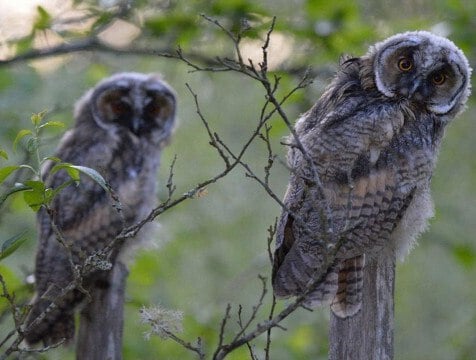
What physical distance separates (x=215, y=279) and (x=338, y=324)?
7.26 meters

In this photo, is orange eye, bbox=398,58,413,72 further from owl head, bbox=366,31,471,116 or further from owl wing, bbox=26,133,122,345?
owl wing, bbox=26,133,122,345

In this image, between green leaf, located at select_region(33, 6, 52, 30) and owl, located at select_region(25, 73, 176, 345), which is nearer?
green leaf, located at select_region(33, 6, 52, 30)

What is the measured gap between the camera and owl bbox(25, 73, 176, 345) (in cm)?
497

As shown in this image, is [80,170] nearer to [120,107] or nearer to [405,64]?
[405,64]

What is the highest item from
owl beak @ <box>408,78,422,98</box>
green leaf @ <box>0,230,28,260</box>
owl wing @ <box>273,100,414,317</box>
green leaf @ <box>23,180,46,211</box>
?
owl beak @ <box>408,78,422,98</box>

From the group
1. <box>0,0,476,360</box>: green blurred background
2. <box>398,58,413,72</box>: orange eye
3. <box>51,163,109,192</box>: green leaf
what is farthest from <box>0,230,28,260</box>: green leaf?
<box>398,58,413,72</box>: orange eye

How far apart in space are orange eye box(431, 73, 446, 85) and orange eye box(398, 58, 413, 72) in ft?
0.39

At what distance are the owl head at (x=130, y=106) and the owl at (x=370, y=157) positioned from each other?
6.45ft

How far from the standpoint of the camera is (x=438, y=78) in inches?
154

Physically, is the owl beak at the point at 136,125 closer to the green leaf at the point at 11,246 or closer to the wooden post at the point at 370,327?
the wooden post at the point at 370,327

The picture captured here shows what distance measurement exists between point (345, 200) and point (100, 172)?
1787 millimetres

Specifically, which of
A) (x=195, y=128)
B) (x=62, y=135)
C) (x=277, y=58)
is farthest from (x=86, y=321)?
(x=195, y=128)

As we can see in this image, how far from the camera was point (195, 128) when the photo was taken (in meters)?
11.1

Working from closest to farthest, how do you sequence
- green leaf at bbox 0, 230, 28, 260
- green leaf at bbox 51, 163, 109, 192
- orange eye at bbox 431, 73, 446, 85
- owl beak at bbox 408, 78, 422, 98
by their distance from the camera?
green leaf at bbox 51, 163, 109, 192
green leaf at bbox 0, 230, 28, 260
owl beak at bbox 408, 78, 422, 98
orange eye at bbox 431, 73, 446, 85
